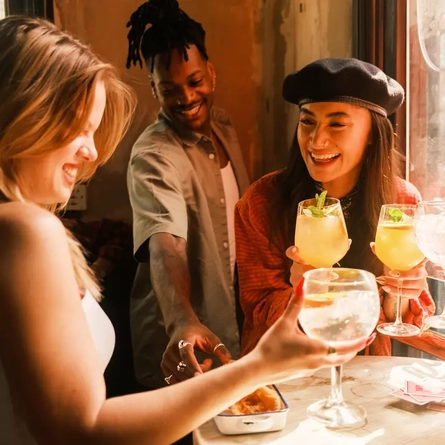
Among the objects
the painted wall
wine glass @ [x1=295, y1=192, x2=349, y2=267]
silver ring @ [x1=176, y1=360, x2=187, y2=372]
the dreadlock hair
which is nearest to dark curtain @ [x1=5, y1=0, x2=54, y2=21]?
the painted wall

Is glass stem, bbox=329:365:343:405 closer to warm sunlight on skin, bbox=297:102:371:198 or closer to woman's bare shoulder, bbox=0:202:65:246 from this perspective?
woman's bare shoulder, bbox=0:202:65:246

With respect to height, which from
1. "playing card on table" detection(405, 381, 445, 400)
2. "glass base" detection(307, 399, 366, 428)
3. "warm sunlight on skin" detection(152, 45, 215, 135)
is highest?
"warm sunlight on skin" detection(152, 45, 215, 135)

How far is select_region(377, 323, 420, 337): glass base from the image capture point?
1503mm

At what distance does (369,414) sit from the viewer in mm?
1260

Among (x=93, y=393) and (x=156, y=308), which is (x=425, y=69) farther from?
(x=93, y=393)

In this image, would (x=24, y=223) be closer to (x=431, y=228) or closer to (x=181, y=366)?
(x=181, y=366)

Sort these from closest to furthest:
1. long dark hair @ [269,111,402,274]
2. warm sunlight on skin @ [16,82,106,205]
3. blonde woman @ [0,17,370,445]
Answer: blonde woman @ [0,17,370,445], warm sunlight on skin @ [16,82,106,205], long dark hair @ [269,111,402,274]

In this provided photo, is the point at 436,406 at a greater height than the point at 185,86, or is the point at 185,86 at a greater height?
the point at 185,86

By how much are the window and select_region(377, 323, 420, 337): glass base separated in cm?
70

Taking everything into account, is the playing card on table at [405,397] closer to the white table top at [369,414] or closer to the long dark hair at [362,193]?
the white table top at [369,414]

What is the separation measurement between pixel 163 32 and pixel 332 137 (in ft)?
3.22

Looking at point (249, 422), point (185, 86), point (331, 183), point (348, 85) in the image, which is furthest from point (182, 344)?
point (185, 86)

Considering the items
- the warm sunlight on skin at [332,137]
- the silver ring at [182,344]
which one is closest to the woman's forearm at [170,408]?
the silver ring at [182,344]

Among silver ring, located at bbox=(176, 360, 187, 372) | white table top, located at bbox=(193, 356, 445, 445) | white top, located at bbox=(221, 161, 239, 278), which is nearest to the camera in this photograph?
white table top, located at bbox=(193, 356, 445, 445)
